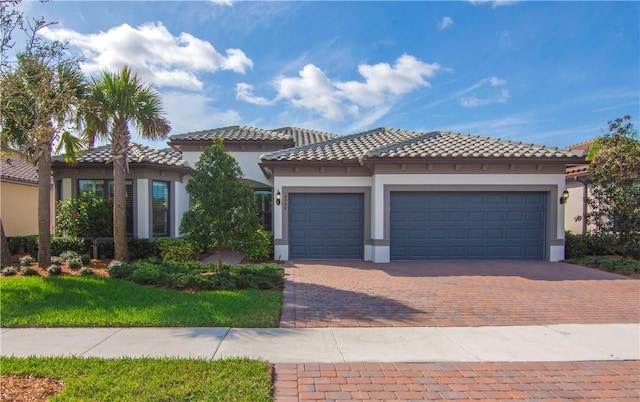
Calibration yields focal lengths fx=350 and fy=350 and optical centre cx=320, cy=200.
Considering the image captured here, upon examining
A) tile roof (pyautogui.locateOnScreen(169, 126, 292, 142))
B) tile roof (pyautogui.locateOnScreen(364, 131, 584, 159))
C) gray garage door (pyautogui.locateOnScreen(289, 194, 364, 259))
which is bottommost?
gray garage door (pyautogui.locateOnScreen(289, 194, 364, 259))

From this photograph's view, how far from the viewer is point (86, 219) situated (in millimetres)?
11352

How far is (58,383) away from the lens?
12.2 ft

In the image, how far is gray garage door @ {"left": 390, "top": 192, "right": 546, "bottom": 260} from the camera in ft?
39.8

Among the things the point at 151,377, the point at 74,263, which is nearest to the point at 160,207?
the point at 74,263

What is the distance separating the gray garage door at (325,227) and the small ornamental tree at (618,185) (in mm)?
8182

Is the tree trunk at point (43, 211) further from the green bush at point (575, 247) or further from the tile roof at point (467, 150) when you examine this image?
the green bush at point (575, 247)

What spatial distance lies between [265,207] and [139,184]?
5278 mm

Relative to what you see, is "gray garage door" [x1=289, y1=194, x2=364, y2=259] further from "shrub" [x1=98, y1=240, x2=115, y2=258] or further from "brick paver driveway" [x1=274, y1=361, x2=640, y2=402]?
"brick paver driveway" [x1=274, y1=361, x2=640, y2=402]

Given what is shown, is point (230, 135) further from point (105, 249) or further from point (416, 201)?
point (416, 201)

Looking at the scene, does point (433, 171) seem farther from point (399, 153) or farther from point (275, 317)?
point (275, 317)

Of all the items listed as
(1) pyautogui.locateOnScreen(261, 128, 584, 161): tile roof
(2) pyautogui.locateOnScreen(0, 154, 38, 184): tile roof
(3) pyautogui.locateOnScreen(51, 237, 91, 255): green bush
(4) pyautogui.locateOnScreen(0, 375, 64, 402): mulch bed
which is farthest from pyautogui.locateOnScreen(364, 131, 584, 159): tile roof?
(2) pyautogui.locateOnScreen(0, 154, 38, 184): tile roof

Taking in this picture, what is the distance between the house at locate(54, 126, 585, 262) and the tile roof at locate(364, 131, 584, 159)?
0.12ft

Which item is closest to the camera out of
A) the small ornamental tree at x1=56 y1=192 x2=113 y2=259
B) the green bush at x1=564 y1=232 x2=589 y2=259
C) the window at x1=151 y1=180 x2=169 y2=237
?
the small ornamental tree at x1=56 y1=192 x2=113 y2=259

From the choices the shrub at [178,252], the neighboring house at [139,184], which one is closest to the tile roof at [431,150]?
the shrub at [178,252]
